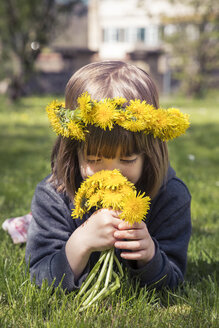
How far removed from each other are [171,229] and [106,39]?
125 feet

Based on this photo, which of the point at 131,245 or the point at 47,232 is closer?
the point at 131,245

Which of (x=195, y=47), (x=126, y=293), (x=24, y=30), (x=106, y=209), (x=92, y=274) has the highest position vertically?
(x=195, y=47)

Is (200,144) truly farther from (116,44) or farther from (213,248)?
(116,44)

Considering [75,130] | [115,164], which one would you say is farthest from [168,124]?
[75,130]

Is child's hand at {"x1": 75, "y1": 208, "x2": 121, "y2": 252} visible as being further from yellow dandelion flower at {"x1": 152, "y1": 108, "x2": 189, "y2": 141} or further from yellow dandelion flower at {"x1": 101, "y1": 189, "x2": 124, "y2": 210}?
yellow dandelion flower at {"x1": 152, "y1": 108, "x2": 189, "y2": 141}

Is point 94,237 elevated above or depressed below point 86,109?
below

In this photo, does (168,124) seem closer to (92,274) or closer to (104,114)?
(104,114)

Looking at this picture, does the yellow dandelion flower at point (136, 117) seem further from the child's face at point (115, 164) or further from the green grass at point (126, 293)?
the green grass at point (126, 293)

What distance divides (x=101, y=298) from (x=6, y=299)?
0.46 m

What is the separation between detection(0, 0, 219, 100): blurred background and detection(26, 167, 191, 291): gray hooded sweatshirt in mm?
13268

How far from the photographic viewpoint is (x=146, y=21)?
38469 millimetres

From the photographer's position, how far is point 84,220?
2.31 meters

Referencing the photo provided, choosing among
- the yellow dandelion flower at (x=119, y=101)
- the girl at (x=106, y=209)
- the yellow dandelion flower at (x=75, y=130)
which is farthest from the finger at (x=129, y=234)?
the yellow dandelion flower at (x=119, y=101)

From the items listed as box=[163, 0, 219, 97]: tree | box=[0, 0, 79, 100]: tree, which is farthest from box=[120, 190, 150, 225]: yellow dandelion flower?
box=[163, 0, 219, 97]: tree
